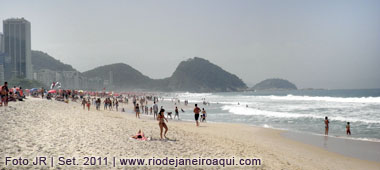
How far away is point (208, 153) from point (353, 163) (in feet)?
20.0

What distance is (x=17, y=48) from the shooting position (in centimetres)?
13638

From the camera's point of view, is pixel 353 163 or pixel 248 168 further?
pixel 353 163

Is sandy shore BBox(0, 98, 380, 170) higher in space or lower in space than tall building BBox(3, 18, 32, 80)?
lower

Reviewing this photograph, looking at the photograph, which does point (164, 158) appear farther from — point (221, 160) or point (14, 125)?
point (14, 125)

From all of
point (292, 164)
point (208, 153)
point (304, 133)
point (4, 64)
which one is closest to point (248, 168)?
point (208, 153)

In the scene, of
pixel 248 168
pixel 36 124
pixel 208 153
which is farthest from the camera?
pixel 36 124

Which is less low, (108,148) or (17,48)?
(17,48)

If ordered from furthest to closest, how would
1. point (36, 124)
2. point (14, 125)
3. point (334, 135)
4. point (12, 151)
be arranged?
point (334, 135), point (36, 124), point (14, 125), point (12, 151)

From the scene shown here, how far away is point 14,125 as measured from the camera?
32.6ft

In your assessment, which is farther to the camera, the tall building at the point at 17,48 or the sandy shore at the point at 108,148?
the tall building at the point at 17,48

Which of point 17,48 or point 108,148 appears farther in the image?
point 17,48

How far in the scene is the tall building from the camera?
133 m

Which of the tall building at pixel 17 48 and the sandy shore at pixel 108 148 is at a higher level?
the tall building at pixel 17 48

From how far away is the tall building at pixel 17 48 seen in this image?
132875 millimetres
